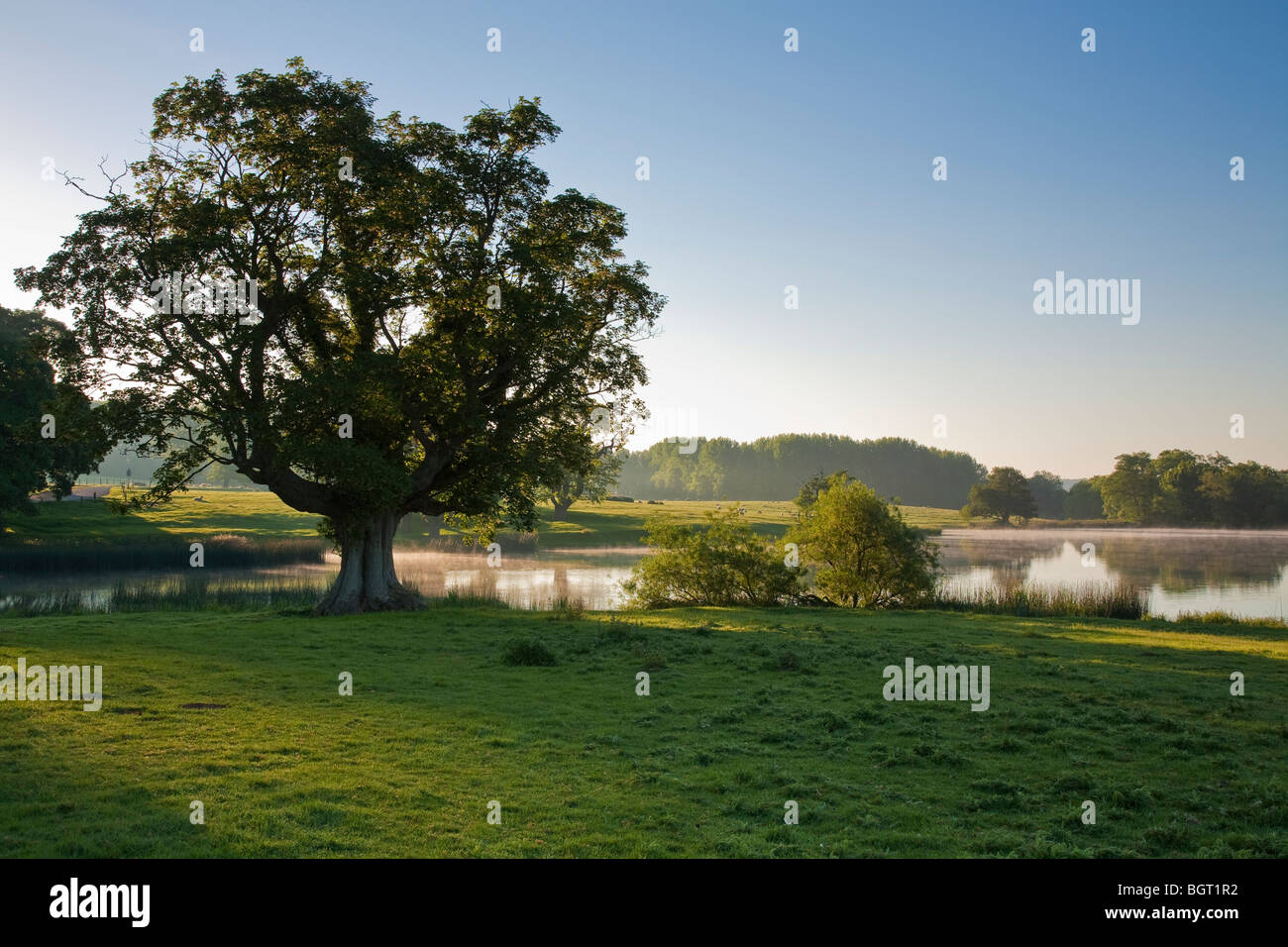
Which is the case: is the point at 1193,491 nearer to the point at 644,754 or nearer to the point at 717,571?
the point at 717,571

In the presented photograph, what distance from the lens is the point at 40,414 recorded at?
4969cm

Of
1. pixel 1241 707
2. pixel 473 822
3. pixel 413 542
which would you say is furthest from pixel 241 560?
pixel 1241 707

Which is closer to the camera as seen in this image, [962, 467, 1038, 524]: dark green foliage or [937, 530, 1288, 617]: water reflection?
[937, 530, 1288, 617]: water reflection

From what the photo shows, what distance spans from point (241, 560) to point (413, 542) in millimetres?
25511

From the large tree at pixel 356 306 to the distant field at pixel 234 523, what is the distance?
16.8m

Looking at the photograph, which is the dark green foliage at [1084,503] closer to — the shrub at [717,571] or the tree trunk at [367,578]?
the shrub at [717,571]

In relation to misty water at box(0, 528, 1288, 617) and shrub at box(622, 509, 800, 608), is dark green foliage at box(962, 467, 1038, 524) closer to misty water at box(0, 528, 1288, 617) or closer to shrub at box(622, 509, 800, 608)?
misty water at box(0, 528, 1288, 617)

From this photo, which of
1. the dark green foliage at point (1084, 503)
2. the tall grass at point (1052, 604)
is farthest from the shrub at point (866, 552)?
the dark green foliage at point (1084, 503)

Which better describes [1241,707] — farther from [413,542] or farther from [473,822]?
[413,542]

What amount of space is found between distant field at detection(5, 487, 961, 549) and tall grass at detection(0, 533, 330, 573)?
9.86ft

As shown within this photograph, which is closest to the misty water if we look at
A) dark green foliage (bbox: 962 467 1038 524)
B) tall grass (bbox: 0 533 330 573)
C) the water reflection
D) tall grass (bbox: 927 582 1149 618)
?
the water reflection

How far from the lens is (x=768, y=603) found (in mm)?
32969

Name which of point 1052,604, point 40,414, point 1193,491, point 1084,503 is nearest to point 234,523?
point 40,414

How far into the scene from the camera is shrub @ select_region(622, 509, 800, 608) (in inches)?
1323
